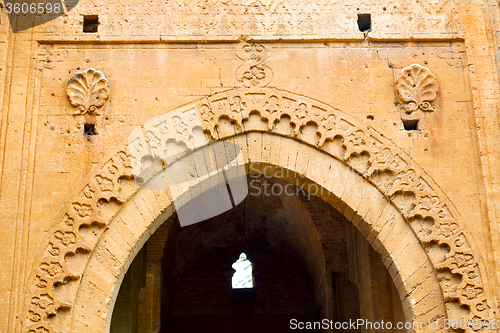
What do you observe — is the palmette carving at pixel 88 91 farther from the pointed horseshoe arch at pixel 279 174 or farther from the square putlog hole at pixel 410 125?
the square putlog hole at pixel 410 125

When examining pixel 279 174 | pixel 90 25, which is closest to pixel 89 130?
pixel 90 25

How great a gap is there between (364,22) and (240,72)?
4.70 ft

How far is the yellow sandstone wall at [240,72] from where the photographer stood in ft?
19.2

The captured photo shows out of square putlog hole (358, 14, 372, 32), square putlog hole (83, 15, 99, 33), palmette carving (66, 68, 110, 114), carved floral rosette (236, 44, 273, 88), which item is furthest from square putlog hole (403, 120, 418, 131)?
square putlog hole (83, 15, 99, 33)

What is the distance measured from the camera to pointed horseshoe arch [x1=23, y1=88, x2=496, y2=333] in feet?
17.8

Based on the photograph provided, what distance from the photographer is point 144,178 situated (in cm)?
579

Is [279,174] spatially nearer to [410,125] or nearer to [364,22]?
[410,125]

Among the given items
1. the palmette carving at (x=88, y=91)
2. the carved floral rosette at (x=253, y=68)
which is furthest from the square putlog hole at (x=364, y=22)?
the palmette carving at (x=88, y=91)

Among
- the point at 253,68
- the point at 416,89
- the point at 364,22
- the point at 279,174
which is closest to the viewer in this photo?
the point at 279,174

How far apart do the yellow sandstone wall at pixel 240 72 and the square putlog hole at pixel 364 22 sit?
0.25ft

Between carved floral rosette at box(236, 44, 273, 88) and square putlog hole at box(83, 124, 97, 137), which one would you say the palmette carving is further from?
carved floral rosette at box(236, 44, 273, 88)

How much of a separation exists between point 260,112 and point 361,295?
2.98m

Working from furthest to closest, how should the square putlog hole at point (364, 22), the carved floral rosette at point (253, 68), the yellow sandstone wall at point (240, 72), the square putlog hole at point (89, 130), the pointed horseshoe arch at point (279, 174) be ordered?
1. the square putlog hole at point (364, 22)
2. the carved floral rosette at point (253, 68)
3. the square putlog hole at point (89, 130)
4. the yellow sandstone wall at point (240, 72)
5. the pointed horseshoe arch at point (279, 174)

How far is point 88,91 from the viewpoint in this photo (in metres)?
6.08
